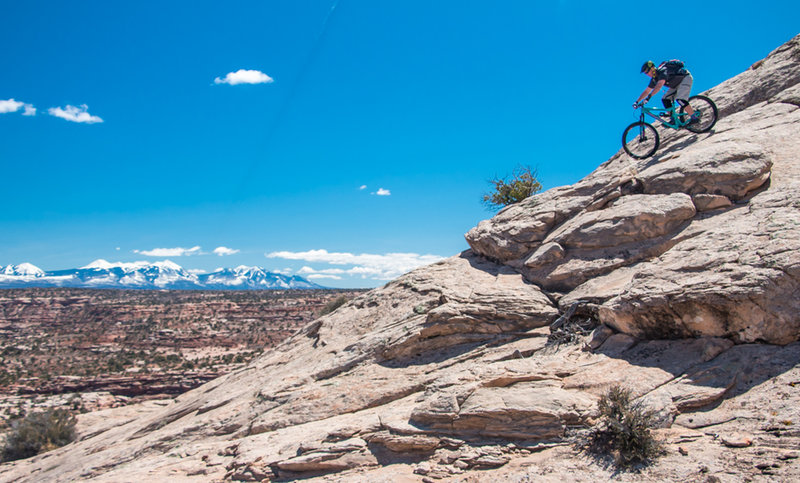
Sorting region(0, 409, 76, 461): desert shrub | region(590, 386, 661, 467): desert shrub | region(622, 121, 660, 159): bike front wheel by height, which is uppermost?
region(622, 121, 660, 159): bike front wheel

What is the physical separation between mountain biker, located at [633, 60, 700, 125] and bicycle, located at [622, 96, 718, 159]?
0.75ft

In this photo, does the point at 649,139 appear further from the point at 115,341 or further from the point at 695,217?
the point at 115,341

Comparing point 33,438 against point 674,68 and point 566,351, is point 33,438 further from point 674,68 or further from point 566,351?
point 674,68

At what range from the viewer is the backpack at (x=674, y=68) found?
1337cm

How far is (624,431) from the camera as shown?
6.80m

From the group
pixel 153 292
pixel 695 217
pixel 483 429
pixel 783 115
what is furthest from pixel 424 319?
pixel 153 292

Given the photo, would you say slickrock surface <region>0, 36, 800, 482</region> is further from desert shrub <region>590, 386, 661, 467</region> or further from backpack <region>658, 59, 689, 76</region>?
backpack <region>658, 59, 689, 76</region>

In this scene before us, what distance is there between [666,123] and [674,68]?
5.29 ft

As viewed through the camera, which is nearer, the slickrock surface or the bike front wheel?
the slickrock surface

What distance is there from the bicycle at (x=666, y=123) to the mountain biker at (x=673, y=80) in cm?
23

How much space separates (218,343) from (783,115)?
58.3 m

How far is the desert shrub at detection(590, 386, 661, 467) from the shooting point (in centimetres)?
670

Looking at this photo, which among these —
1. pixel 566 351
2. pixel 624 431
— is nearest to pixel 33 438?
pixel 566 351

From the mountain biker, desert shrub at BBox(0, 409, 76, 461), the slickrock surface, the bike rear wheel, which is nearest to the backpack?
the mountain biker
